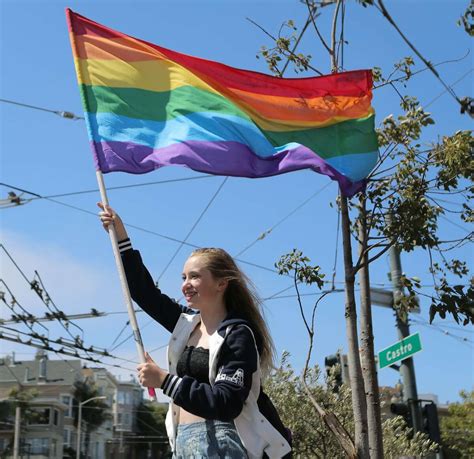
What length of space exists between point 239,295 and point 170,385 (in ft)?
2.37

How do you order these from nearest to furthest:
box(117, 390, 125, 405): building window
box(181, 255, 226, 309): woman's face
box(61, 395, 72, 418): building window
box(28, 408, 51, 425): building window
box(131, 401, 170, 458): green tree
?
1. box(181, 255, 226, 309): woman's face
2. box(28, 408, 51, 425): building window
3. box(61, 395, 72, 418): building window
4. box(131, 401, 170, 458): green tree
5. box(117, 390, 125, 405): building window

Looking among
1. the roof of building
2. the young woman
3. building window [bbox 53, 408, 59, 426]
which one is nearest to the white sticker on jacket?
the young woman

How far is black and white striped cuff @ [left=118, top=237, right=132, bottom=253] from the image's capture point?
462cm

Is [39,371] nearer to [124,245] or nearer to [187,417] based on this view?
[124,245]

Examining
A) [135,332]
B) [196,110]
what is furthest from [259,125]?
[135,332]

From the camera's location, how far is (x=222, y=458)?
3.88 m

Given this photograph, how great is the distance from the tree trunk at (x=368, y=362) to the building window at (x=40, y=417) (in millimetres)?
73812

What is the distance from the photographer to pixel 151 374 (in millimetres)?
3871

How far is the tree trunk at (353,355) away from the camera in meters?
7.11

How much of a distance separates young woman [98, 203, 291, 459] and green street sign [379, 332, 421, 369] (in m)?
8.66

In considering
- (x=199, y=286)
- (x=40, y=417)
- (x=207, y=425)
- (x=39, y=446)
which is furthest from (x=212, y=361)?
(x=40, y=417)

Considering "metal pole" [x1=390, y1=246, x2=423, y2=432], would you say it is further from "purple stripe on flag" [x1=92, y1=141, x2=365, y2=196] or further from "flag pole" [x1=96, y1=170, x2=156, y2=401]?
"flag pole" [x1=96, y1=170, x2=156, y2=401]

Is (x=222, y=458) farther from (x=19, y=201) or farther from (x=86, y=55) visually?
(x=19, y=201)

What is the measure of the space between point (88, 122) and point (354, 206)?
11.8ft
